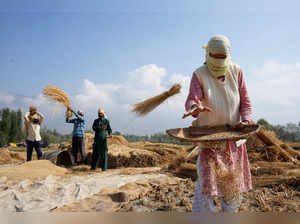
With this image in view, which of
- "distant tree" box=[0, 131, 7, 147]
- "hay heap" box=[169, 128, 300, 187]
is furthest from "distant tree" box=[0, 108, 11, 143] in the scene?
"hay heap" box=[169, 128, 300, 187]

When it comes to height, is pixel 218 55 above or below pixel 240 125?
above

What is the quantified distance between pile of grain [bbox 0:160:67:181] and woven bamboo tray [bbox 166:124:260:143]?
13.7 feet

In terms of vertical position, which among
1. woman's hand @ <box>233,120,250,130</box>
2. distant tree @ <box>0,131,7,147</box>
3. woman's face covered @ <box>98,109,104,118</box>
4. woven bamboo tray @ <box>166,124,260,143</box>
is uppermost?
woman's face covered @ <box>98,109,104,118</box>

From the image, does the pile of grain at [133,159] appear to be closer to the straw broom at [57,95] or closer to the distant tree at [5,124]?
the straw broom at [57,95]

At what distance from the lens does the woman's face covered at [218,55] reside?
188cm

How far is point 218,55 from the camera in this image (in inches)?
75.5

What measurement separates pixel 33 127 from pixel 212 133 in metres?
5.77

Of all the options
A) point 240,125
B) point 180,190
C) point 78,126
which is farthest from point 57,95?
point 240,125

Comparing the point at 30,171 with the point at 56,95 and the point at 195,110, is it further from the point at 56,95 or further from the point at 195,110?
the point at 195,110

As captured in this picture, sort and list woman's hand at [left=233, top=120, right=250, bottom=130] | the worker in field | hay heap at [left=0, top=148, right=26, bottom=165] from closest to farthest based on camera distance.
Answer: woman's hand at [left=233, top=120, right=250, bottom=130] → the worker in field → hay heap at [left=0, top=148, right=26, bottom=165]

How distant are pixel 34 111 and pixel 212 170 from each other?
6011mm

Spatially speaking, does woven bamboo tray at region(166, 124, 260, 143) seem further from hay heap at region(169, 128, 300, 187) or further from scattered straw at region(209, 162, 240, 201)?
hay heap at region(169, 128, 300, 187)

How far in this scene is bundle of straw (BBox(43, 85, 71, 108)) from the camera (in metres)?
6.79

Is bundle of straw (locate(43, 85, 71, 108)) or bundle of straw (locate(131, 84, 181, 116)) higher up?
bundle of straw (locate(43, 85, 71, 108))
